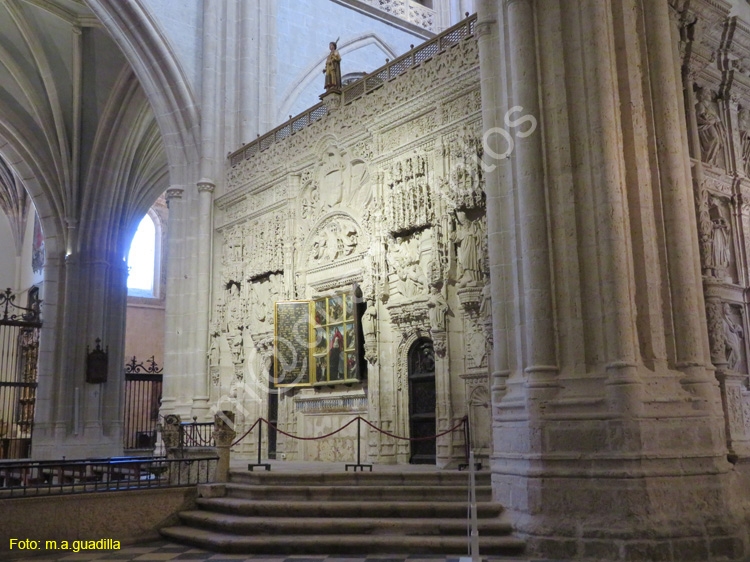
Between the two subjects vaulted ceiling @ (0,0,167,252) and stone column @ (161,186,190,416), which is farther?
vaulted ceiling @ (0,0,167,252)

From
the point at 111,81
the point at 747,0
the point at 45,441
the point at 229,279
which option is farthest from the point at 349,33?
the point at 45,441

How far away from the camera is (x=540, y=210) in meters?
8.54

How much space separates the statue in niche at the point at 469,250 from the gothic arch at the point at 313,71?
8934 millimetres

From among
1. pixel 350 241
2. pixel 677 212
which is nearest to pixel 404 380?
pixel 350 241

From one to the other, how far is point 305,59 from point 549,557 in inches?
642

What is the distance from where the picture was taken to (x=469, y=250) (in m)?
11.3

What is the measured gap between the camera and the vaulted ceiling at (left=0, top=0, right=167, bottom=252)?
852 inches

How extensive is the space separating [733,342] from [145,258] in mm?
27227

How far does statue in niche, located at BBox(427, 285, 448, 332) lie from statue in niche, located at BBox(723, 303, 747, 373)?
12.6ft

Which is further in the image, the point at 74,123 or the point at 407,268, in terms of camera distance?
the point at 74,123

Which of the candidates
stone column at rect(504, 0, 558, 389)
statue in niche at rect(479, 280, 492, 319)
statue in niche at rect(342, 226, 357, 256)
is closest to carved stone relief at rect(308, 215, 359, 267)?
statue in niche at rect(342, 226, 357, 256)

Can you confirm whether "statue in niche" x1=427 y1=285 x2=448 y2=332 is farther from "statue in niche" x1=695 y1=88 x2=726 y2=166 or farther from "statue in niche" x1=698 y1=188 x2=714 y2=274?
"statue in niche" x1=695 y1=88 x2=726 y2=166

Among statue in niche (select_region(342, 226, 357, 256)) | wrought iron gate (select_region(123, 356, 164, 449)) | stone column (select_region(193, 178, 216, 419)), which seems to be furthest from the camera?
wrought iron gate (select_region(123, 356, 164, 449))

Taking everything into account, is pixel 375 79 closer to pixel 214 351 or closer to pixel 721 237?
pixel 721 237
